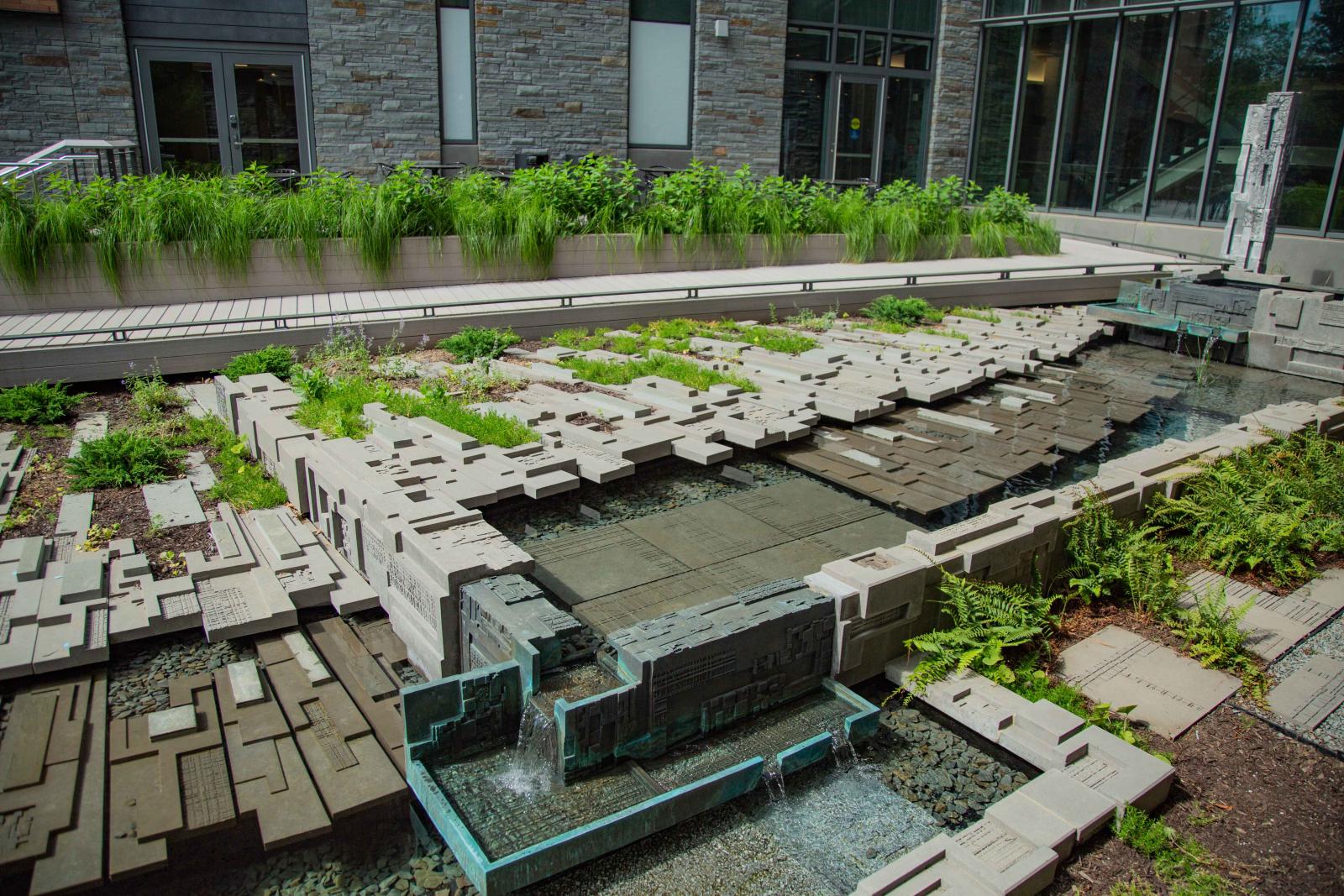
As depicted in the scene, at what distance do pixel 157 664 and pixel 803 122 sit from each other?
1527cm

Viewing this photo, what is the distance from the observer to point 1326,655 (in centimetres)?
442

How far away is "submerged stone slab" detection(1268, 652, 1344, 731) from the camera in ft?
12.8

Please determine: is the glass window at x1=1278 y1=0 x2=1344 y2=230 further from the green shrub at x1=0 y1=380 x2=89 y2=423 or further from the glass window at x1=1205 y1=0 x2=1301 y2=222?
the green shrub at x1=0 y1=380 x2=89 y2=423

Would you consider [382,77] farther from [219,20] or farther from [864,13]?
[864,13]

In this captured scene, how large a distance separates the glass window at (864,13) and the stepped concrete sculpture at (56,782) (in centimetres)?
1644

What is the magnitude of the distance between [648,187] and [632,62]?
236cm

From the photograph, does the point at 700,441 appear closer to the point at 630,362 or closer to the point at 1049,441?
the point at 630,362

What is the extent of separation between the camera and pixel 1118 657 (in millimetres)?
4379

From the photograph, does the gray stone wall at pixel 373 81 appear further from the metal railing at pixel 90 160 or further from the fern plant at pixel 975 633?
the fern plant at pixel 975 633

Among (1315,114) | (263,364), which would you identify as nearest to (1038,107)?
(1315,114)

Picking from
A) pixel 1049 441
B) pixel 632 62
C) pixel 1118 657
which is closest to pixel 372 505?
pixel 1118 657

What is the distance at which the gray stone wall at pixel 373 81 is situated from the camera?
531 inches

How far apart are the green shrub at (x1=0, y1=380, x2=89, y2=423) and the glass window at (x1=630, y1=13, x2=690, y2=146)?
34.8ft

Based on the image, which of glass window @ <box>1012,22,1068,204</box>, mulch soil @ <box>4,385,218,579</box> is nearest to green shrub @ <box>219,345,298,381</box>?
Result: mulch soil @ <box>4,385,218,579</box>
